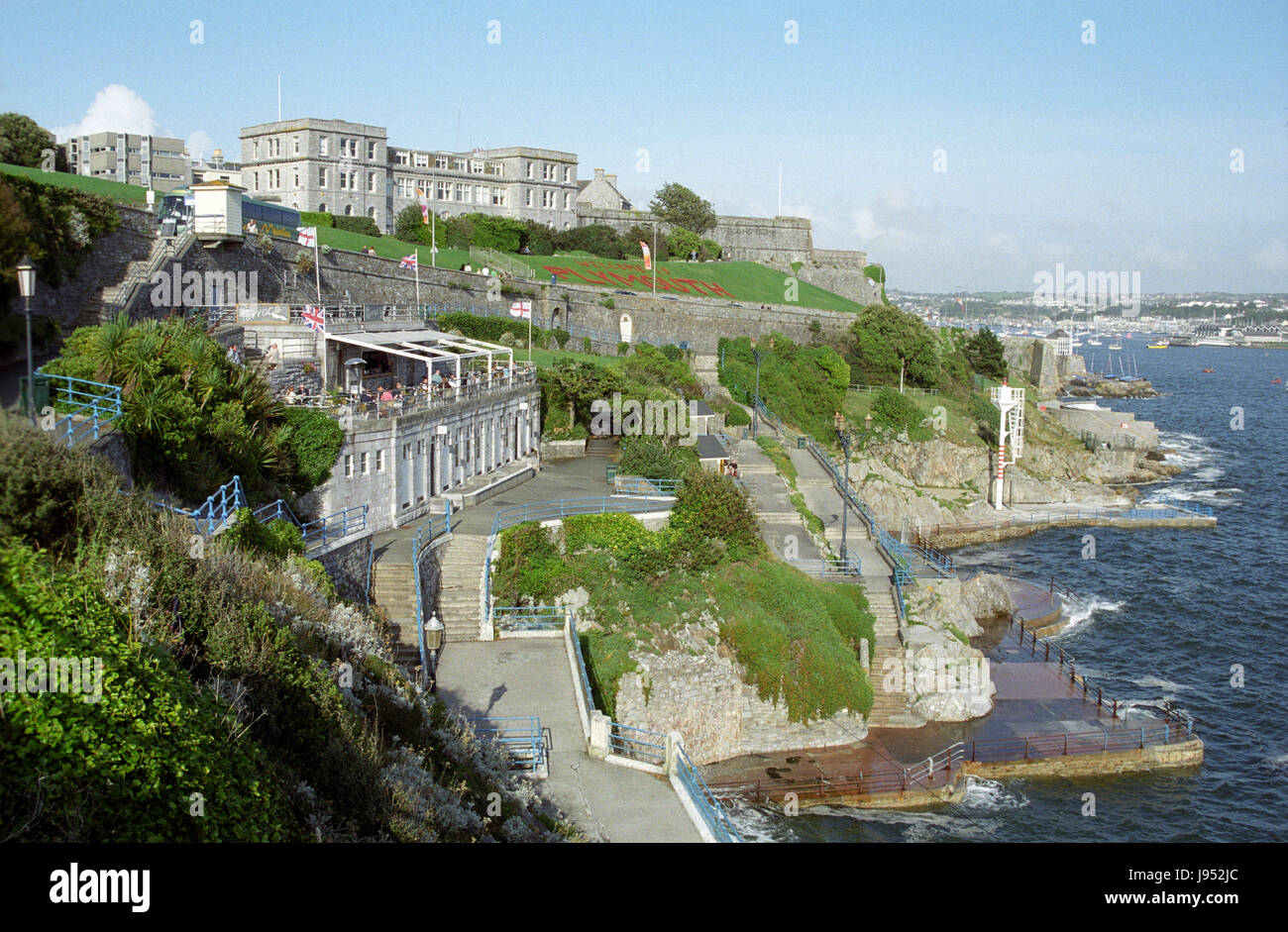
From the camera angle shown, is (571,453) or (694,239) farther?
(694,239)

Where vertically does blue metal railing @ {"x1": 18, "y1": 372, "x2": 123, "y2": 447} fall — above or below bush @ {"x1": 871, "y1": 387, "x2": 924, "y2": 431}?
above

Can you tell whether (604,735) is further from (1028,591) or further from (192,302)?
(1028,591)

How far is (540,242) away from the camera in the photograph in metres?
85.8

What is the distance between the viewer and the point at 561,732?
1956 cm

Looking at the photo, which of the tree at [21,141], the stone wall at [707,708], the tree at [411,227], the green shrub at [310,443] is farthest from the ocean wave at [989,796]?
the tree at [411,227]

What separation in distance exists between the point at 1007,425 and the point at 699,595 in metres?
39.9

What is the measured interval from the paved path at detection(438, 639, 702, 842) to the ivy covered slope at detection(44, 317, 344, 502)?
244 inches

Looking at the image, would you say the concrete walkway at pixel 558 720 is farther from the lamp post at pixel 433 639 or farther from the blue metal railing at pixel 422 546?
the blue metal railing at pixel 422 546

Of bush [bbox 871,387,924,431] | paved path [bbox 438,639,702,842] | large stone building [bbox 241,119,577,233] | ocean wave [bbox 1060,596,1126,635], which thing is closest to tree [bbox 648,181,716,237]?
large stone building [bbox 241,119,577,233]

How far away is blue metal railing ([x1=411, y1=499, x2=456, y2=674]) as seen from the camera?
2266 centimetres

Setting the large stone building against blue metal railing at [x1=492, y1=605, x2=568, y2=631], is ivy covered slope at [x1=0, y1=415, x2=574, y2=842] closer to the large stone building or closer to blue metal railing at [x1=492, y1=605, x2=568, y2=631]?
blue metal railing at [x1=492, y1=605, x2=568, y2=631]

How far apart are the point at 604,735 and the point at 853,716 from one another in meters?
11.1
